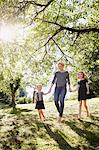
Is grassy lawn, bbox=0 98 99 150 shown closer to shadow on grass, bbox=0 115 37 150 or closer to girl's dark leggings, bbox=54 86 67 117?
shadow on grass, bbox=0 115 37 150

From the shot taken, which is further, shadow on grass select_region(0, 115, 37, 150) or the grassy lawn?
shadow on grass select_region(0, 115, 37, 150)

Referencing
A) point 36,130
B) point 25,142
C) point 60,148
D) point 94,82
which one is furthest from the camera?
point 94,82

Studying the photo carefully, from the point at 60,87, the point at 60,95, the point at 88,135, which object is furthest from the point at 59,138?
the point at 60,87

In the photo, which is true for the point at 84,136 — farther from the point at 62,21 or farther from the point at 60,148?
the point at 62,21

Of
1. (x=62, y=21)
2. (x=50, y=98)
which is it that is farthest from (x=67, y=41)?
(x=50, y=98)

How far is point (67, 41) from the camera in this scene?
19.0 meters

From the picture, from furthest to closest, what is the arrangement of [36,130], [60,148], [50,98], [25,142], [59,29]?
[50,98], [59,29], [36,130], [25,142], [60,148]

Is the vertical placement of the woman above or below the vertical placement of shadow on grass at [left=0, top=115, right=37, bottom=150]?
above

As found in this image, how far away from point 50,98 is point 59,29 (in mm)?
41943

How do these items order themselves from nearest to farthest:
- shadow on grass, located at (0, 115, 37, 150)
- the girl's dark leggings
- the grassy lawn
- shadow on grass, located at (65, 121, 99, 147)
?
the grassy lawn < shadow on grass, located at (0, 115, 37, 150) < shadow on grass, located at (65, 121, 99, 147) < the girl's dark leggings

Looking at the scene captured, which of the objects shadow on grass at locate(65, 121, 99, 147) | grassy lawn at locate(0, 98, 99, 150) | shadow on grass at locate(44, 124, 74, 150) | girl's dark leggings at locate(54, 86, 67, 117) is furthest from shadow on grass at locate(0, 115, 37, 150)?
shadow on grass at locate(65, 121, 99, 147)

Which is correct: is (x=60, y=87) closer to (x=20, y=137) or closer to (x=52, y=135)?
(x=52, y=135)

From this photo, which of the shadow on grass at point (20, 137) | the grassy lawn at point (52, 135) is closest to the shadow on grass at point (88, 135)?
the grassy lawn at point (52, 135)

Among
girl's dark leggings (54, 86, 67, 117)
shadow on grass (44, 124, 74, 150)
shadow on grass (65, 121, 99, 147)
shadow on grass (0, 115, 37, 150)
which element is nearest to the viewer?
shadow on grass (44, 124, 74, 150)
